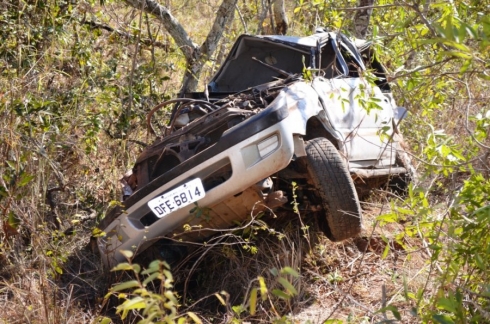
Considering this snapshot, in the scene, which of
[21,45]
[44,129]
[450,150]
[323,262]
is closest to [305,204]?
[323,262]

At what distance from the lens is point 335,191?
18.3 ft

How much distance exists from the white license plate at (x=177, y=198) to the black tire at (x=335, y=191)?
2.79ft

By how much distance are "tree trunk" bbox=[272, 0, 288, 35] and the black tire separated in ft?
17.3

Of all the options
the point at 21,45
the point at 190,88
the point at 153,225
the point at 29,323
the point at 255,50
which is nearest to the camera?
the point at 29,323

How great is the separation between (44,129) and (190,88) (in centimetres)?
285

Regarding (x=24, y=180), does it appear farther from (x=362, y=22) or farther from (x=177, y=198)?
(x=362, y=22)

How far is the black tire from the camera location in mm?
5586

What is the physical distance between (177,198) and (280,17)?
5714mm

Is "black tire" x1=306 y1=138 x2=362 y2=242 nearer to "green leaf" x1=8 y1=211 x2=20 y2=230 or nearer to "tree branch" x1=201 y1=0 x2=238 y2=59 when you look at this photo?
"green leaf" x1=8 y1=211 x2=20 y2=230

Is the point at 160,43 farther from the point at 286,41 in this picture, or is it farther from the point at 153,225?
the point at 153,225

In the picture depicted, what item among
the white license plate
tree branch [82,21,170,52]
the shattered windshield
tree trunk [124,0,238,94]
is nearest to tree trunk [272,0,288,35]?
tree trunk [124,0,238,94]

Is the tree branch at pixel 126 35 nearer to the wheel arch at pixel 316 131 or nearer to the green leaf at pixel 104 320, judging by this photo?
the wheel arch at pixel 316 131

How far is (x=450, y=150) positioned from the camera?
4.30m

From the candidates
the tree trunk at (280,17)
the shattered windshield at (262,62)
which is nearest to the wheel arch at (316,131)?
the shattered windshield at (262,62)
